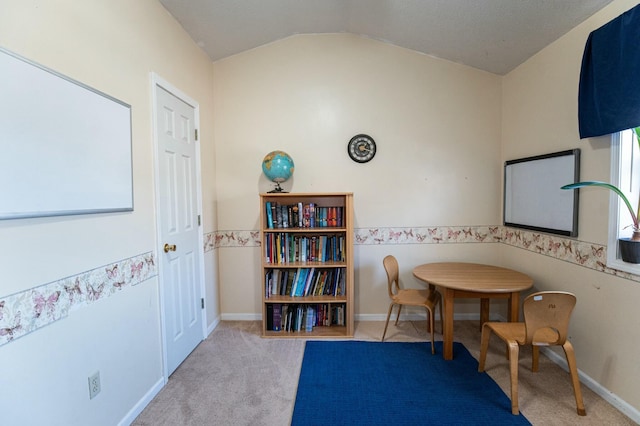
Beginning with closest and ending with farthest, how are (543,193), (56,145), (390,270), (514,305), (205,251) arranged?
1. (56,145)
2. (514,305)
3. (543,193)
4. (390,270)
5. (205,251)

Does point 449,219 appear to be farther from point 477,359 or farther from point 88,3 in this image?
point 88,3

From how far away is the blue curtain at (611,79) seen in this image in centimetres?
163

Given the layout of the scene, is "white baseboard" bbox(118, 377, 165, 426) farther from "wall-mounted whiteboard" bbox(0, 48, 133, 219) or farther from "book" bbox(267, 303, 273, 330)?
"wall-mounted whiteboard" bbox(0, 48, 133, 219)

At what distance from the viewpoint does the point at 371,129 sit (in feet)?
9.78

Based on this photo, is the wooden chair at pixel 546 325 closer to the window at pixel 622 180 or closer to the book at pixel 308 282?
the window at pixel 622 180

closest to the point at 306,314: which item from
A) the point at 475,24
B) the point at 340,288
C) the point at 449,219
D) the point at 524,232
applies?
the point at 340,288

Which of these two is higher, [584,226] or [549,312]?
[584,226]

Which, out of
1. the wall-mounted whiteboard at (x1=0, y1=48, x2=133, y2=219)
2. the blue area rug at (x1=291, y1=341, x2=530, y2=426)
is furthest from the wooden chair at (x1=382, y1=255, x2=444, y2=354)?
the wall-mounted whiteboard at (x1=0, y1=48, x2=133, y2=219)

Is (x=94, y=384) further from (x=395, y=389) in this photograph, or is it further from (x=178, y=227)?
(x=395, y=389)

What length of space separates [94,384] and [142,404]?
495 mm

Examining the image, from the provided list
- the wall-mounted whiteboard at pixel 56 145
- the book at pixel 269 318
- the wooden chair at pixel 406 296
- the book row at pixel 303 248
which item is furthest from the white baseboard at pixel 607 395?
the wall-mounted whiteboard at pixel 56 145

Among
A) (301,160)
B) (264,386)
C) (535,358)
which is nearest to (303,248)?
(301,160)

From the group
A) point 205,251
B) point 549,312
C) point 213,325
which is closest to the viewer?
point 549,312

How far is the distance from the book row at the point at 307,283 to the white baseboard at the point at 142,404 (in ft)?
3.59
